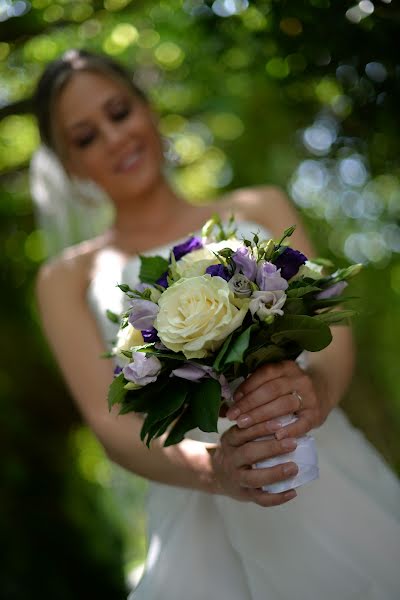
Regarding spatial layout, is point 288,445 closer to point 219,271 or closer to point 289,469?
point 289,469

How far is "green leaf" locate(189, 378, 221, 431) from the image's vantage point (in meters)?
1.81

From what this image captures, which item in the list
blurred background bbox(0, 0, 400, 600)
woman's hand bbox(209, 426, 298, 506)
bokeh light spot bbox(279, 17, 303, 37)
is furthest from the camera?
blurred background bbox(0, 0, 400, 600)

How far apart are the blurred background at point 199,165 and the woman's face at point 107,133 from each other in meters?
0.61

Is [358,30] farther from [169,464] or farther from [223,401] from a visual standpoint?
[169,464]

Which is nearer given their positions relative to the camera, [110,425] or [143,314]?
[143,314]

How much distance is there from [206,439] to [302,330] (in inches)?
34.2

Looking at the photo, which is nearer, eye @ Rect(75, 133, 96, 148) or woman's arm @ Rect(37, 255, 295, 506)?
woman's arm @ Rect(37, 255, 295, 506)

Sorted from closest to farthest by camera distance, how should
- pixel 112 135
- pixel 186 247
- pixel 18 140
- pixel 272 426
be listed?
1. pixel 272 426
2. pixel 186 247
3. pixel 112 135
4. pixel 18 140

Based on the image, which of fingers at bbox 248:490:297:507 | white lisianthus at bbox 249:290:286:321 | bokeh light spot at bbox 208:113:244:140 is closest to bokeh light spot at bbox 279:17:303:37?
white lisianthus at bbox 249:290:286:321

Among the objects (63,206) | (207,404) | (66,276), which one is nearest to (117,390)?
(207,404)

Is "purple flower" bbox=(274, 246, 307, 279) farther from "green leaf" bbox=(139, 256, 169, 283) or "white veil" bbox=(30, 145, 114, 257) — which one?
"white veil" bbox=(30, 145, 114, 257)

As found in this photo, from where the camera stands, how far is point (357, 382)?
4711 millimetres

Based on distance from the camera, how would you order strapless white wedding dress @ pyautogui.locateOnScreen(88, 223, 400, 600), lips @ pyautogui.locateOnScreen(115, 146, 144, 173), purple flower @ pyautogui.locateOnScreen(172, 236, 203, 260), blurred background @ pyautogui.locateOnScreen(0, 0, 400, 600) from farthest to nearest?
lips @ pyautogui.locateOnScreen(115, 146, 144, 173) < blurred background @ pyautogui.locateOnScreen(0, 0, 400, 600) < strapless white wedding dress @ pyautogui.locateOnScreen(88, 223, 400, 600) < purple flower @ pyautogui.locateOnScreen(172, 236, 203, 260)

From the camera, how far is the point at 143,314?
1.90 metres
